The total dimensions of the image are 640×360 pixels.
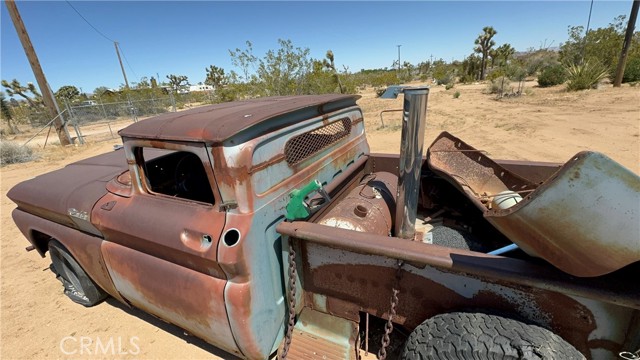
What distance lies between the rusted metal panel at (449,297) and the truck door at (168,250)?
1.91 feet

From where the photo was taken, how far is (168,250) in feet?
6.04

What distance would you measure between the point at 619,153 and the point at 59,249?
9.04 m

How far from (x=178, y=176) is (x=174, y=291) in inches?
50.2

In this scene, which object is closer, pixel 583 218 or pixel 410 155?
pixel 583 218

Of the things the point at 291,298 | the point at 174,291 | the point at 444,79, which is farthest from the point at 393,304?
the point at 444,79

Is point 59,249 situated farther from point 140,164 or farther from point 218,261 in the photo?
point 218,261

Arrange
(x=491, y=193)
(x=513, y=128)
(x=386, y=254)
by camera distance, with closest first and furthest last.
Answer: (x=386, y=254)
(x=491, y=193)
(x=513, y=128)

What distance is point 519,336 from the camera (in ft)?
4.04

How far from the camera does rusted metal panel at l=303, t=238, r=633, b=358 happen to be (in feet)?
4.15

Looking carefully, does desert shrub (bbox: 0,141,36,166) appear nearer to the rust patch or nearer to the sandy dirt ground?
the sandy dirt ground

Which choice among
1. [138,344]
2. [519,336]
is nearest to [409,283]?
[519,336]

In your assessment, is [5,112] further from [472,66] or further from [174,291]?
[472,66]

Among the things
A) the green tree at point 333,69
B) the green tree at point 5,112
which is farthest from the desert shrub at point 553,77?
the green tree at point 5,112

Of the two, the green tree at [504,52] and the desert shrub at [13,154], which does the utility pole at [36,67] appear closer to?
the desert shrub at [13,154]
